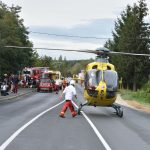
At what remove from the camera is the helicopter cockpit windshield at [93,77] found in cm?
2841

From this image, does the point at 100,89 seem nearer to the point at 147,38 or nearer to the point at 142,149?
the point at 142,149

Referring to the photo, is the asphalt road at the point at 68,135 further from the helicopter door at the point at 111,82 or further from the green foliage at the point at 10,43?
the green foliage at the point at 10,43

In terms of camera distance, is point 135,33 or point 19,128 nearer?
point 19,128

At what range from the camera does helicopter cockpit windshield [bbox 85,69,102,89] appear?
28406mm

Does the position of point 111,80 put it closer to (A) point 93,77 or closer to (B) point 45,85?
(A) point 93,77

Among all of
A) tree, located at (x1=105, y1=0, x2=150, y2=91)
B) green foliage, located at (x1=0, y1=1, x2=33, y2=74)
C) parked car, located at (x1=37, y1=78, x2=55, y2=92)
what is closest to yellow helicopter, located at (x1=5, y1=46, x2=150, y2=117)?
green foliage, located at (x1=0, y1=1, x2=33, y2=74)

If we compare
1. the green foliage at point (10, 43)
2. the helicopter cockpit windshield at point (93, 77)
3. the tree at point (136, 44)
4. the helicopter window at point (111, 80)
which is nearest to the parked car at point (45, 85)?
the green foliage at point (10, 43)

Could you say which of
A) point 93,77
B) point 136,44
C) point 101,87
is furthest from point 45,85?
point 101,87

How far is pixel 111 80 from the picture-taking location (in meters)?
28.6

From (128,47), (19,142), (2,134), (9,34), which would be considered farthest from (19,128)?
(128,47)

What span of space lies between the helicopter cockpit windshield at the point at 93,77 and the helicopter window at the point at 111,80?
12.9 inches

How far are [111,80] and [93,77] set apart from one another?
97 cm

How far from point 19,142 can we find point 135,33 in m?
60.8

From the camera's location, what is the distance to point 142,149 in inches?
564
